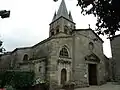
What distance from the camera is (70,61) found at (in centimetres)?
2188

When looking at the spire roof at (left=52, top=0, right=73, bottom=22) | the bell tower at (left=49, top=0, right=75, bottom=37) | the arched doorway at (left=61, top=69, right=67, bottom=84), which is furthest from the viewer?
the spire roof at (left=52, top=0, right=73, bottom=22)

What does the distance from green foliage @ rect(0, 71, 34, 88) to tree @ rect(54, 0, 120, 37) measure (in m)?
11.1

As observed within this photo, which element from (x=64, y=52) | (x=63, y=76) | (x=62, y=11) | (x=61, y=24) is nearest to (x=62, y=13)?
(x=62, y=11)

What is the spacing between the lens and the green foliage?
57.5 ft

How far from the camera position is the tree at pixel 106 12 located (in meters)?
8.46

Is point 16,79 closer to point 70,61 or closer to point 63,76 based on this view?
point 63,76

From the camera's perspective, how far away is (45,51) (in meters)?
22.9

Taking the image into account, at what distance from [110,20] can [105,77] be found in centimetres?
Result: 1736

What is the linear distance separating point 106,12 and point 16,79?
41.9 ft

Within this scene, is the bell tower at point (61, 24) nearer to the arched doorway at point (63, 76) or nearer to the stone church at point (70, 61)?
the stone church at point (70, 61)

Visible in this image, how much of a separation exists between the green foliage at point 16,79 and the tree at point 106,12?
36.6 ft

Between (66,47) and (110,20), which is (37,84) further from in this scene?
(110,20)

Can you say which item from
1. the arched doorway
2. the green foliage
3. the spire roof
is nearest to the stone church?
the arched doorway

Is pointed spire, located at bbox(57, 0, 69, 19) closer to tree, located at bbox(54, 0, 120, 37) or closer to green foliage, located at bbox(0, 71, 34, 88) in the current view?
green foliage, located at bbox(0, 71, 34, 88)
